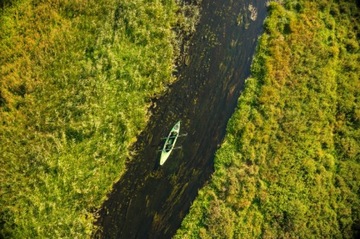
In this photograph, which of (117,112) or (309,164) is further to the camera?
(309,164)

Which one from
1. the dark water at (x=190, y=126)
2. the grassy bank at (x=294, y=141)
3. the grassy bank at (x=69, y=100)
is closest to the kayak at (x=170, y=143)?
the dark water at (x=190, y=126)

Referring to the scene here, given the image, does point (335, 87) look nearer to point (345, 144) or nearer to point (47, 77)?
point (345, 144)

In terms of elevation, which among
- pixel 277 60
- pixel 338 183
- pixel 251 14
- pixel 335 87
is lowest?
pixel 338 183

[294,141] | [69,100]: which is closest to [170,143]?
[69,100]

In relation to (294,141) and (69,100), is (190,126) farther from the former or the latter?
(69,100)

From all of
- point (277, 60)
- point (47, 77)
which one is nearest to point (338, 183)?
point (277, 60)

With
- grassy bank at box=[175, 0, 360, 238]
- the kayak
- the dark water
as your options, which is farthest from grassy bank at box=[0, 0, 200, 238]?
grassy bank at box=[175, 0, 360, 238]

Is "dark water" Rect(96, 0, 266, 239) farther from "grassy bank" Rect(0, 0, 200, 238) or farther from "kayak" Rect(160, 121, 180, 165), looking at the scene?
"grassy bank" Rect(0, 0, 200, 238)
